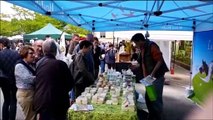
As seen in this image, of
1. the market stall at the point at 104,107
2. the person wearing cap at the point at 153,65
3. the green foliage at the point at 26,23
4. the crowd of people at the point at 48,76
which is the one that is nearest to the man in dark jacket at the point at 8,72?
the crowd of people at the point at 48,76

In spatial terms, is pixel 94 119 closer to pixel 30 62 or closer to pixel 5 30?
pixel 30 62

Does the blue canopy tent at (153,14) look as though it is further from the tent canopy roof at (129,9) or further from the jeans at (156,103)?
the jeans at (156,103)

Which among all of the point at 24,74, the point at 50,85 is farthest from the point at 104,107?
the point at 24,74

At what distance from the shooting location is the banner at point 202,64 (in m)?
7.21

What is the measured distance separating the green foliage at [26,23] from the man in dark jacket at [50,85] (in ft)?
105

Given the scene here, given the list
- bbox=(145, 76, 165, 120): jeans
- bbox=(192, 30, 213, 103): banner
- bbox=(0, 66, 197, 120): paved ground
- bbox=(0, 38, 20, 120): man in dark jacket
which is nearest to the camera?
bbox=(145, 76, 165, 120): jeans

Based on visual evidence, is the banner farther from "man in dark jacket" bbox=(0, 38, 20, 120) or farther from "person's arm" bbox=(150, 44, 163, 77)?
"man in dark jacket" bbox=(0, 38, 20, 120)

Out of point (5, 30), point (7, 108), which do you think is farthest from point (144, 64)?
point (5, 30)

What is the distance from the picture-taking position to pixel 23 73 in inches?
182

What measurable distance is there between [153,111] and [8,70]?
8.84 ft

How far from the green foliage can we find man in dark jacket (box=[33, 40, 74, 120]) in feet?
105

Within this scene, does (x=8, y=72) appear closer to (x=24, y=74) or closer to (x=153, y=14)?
A: (x=24, y=74)

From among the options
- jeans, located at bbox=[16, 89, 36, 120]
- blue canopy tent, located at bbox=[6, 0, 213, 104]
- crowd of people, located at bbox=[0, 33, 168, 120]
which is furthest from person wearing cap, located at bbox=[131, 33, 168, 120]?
jeans, located at bbox=[16, 89, 36, 120]

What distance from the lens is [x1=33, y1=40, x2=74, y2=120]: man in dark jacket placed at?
394 centimetres
